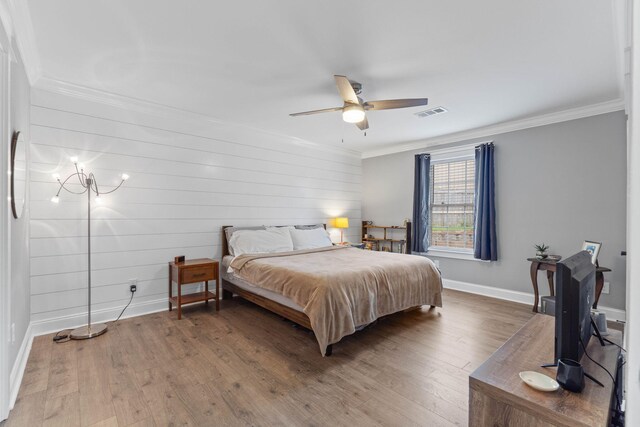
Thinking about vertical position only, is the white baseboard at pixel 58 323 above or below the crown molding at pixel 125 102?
below

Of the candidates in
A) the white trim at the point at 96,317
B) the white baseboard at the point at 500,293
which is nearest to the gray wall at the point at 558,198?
the white baseboard at the point at 500,293

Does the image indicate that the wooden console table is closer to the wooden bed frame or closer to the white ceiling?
the white ceiling

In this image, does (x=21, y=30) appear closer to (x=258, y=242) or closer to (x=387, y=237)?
(x=258, y=242)

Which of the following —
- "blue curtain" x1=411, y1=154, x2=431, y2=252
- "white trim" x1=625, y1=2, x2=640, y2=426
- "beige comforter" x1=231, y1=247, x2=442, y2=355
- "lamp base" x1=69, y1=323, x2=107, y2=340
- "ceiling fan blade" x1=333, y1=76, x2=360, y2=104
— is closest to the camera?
"white trim" x1=625, y1=2, x2=640, y2=426

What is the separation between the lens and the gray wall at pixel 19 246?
2113mm

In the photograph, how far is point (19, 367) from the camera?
7.41 feet

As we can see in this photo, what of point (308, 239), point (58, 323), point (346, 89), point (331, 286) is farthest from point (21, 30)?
point (308, 239)

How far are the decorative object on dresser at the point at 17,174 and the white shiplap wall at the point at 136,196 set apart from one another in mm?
782

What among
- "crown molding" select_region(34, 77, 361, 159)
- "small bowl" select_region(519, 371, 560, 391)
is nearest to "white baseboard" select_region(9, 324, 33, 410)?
"crown molding" select_region(34, 77, 361, 159)

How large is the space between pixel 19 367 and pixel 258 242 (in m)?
2.48

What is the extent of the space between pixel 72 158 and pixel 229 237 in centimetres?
193

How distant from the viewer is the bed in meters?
2.61

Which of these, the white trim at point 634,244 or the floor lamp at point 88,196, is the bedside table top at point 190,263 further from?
the white trim at point 634,244

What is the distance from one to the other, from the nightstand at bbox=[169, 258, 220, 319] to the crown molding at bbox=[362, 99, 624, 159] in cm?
388
